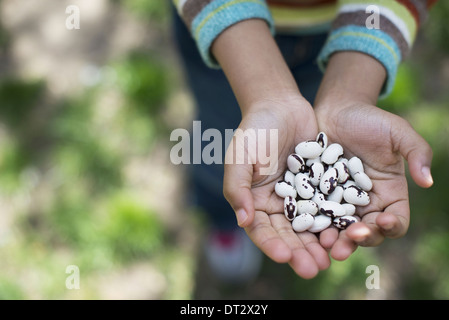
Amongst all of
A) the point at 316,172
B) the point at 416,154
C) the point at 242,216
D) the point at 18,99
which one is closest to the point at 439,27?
the point at 316,172

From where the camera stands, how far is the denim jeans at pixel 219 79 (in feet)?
4.73

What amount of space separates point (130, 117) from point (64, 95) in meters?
0.36

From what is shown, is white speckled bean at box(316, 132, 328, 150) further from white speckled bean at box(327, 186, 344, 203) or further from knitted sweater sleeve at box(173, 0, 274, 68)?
knitted sweater sleeve at box(173, 0, 274, 68)

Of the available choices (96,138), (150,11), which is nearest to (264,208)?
(96,138)

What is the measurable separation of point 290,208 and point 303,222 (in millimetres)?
47

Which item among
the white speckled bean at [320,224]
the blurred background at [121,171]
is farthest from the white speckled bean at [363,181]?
the blurred background at [121,171]

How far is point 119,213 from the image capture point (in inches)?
76.8

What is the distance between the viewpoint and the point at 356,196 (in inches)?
47.0

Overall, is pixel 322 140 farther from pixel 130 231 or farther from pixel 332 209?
pixel 130 231

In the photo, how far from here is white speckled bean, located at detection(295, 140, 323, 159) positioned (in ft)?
4.01

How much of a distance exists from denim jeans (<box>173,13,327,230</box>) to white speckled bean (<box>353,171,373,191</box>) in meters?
0.44

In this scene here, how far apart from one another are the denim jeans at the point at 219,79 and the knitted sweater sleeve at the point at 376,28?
177mm

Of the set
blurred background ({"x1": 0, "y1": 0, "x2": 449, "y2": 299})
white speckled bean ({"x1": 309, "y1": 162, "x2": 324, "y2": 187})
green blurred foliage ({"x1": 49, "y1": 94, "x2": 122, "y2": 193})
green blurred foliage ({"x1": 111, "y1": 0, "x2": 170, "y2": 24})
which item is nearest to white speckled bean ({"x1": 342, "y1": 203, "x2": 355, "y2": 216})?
white speckled bean ({"x1": 309, "y1": 162, "x2": 324, "y2": 187})

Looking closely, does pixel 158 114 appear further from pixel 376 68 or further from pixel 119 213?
pixel 376 68
